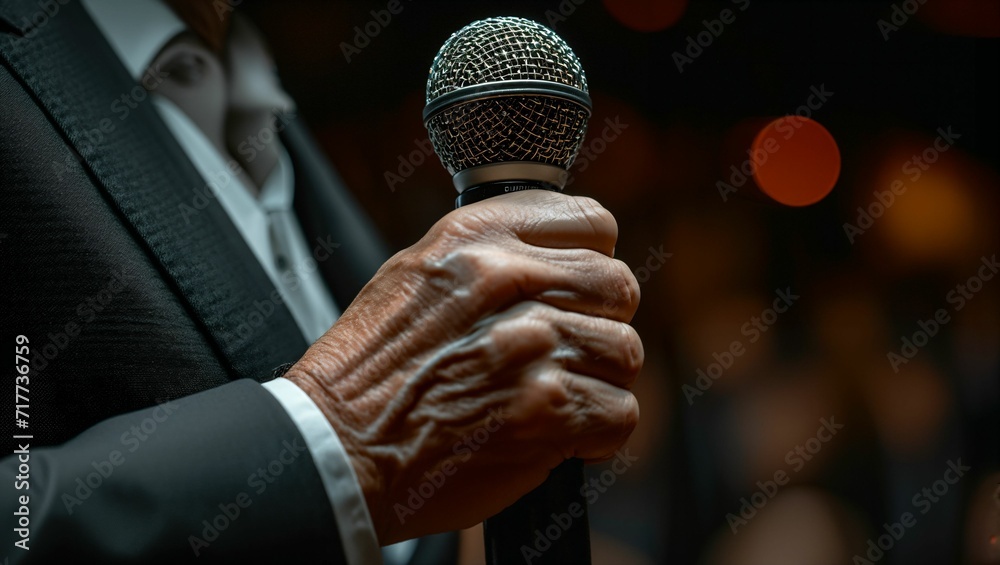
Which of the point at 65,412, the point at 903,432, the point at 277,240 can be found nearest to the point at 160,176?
the point at 65,412

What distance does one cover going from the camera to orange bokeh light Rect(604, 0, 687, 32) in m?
2.04

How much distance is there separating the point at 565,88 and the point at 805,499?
186 centimetres

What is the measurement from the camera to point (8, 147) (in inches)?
27.8

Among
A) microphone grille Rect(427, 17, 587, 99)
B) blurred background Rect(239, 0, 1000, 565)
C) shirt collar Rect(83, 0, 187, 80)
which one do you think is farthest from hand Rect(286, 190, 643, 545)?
blurred background Rect(239, 0, 1000, 565)

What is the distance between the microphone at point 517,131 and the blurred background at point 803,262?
4.43ft

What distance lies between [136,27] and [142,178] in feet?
2.85

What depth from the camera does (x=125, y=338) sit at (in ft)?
2.37

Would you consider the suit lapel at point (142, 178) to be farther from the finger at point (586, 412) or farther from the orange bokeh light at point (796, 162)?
the orange bokeh light at point (796, 162)

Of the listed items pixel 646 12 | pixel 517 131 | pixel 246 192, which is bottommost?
pixel 246 192

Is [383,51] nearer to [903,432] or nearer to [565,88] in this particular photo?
[565,88]

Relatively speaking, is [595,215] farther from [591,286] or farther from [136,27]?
[136,27]

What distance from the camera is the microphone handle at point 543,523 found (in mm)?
541

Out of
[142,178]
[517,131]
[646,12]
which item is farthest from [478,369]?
[646,12]

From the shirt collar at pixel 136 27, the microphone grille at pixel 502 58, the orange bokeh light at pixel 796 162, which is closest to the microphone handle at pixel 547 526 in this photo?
the microphone grille at pixel 502 58
